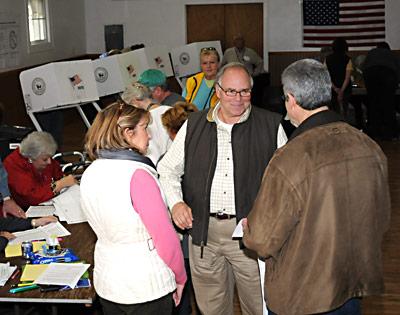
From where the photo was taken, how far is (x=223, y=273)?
132 inches

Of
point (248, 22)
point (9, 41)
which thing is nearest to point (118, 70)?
point (9, 41)

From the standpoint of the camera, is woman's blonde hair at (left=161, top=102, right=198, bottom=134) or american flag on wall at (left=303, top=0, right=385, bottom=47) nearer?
woman's blonde hair at (left=161, top=102, right=198, bottom=134)

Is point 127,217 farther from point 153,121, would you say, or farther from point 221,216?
point 153,121

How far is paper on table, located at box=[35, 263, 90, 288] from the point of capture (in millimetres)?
3012

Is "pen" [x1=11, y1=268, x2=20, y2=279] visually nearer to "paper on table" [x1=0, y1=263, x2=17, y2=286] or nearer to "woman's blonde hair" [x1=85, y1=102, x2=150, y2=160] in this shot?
"paper on table" [x1=0, y1=263, x2=17, y2=286]

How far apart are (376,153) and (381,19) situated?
37.3 ft

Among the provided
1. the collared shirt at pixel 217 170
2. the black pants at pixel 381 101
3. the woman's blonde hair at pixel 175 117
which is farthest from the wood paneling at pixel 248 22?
the collared shirt at pixel 217 170

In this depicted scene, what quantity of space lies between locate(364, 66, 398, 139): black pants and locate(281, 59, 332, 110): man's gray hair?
24.8ft

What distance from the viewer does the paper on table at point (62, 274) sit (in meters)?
3.01

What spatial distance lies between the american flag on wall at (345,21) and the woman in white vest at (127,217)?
36.3 ft

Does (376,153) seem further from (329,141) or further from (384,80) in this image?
(384,80)

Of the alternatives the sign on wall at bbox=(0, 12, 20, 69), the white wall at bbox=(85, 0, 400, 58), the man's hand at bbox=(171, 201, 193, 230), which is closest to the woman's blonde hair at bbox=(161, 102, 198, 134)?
the man's hand at bbox=(171, 201, 193, 230)

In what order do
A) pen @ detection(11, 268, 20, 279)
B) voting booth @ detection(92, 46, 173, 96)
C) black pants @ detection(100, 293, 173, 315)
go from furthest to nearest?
voting booth @ detection(92, 46, 173, 96) < pen @ detection(11, 268, 20, 279) < black pants @ detection(100, 293, 173, 315)

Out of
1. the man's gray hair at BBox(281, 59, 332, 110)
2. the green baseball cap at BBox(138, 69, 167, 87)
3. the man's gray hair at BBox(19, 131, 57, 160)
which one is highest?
the man's gray hair at BBox(281, 59, 332, 110)
